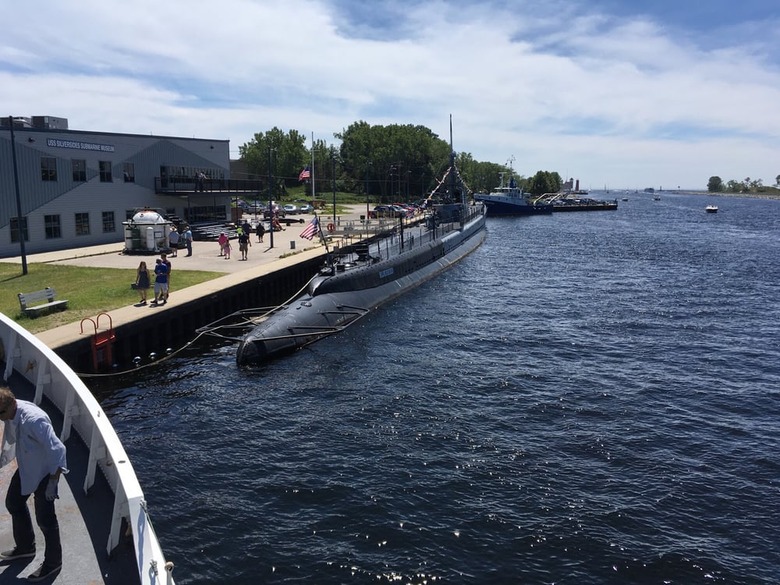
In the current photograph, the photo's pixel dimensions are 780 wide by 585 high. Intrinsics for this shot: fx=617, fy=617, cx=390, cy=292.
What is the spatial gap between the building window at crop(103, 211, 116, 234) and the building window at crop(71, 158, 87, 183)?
3767 millimetres

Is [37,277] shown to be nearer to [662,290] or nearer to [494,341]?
[494,341]

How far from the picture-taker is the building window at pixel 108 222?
53.3 meters

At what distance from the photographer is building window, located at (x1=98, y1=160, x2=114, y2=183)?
5243 cm

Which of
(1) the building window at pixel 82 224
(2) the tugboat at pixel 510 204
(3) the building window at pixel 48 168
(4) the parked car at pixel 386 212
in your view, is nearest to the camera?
(3) the building window at pixel 48 168

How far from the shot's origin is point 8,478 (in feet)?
36.1

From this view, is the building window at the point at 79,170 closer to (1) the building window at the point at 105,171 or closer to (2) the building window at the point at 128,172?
(1) the building window at the point at 105,171

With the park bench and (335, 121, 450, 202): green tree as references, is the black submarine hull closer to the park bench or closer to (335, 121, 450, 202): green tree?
the park bench

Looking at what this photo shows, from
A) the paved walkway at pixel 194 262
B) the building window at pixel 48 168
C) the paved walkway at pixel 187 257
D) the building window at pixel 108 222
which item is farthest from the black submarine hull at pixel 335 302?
the building window at pixel 108 222

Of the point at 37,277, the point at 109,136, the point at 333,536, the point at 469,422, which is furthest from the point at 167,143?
the point at 333,536

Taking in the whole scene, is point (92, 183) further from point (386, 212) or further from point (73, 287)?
point (386, 212)

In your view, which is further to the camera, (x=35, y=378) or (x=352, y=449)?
(x=352, y=449)

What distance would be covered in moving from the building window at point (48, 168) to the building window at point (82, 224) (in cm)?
370

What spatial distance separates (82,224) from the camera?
50.7 metres

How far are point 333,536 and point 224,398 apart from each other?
988 cm
